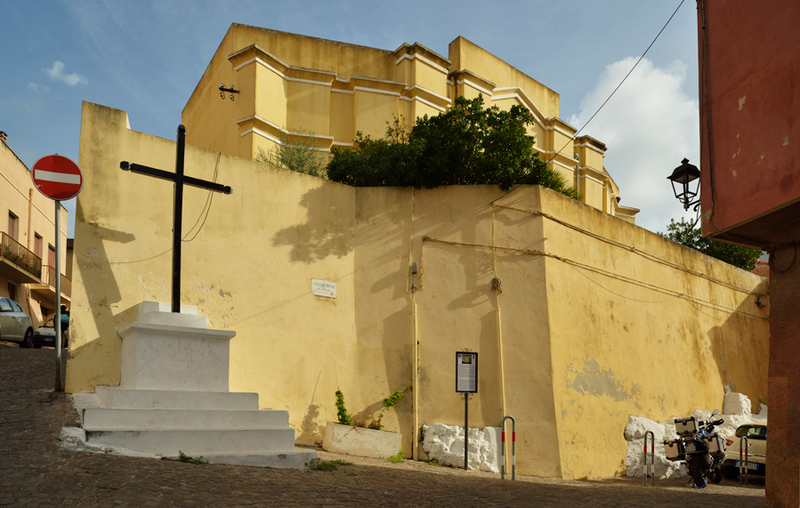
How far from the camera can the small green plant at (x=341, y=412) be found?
1116 centimetres

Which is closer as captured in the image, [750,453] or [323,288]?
[323,288]

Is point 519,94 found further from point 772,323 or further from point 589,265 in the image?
point 772,323

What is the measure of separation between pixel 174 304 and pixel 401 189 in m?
5.10

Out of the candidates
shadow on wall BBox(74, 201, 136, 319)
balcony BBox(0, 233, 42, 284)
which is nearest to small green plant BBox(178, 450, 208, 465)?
shadow on wall BBox(74, 201, 136, 319)

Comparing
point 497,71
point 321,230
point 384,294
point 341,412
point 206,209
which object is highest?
point 497,71

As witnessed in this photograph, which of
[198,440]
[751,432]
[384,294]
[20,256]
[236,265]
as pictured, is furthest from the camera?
[20,256]

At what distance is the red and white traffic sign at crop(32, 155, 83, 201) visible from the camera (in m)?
8.77

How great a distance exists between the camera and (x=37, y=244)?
31.3 metres

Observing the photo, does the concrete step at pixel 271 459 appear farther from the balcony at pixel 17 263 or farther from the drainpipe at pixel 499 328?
the balcony at pixel 17 263

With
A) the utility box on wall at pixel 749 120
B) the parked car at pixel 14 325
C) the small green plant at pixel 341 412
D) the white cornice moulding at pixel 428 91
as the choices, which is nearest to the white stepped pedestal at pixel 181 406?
the small green plant at pixel 341 412

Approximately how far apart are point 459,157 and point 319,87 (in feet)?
27.6

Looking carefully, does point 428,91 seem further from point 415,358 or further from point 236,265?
point 236,265

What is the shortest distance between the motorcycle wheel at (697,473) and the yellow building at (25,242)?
23006 millimetres

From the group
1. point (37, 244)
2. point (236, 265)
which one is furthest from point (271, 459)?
point (37, 244)
